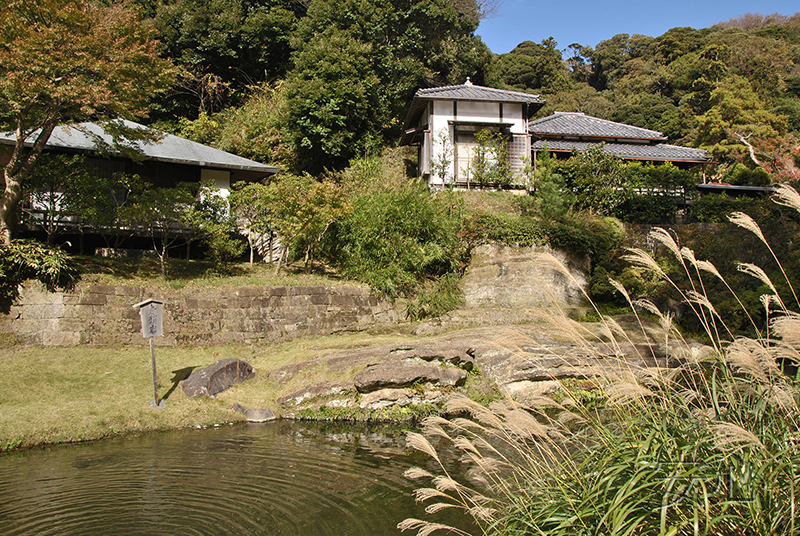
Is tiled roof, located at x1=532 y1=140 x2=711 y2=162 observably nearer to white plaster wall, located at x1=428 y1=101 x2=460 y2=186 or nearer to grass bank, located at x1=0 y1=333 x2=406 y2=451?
white plaster wall, located at x1=428 y1=101 x2=460 y2=186

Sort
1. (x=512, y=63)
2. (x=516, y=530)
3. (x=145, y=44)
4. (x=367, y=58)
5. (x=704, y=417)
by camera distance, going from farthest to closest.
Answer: (x=512, y=63)
(x=367, y=58)
(x=145, y=44)
(x=516, y=530)
(x=704, y=417)

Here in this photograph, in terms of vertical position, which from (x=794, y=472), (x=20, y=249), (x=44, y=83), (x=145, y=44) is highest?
(x=145, y=44)

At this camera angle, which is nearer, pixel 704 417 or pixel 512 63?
pixel 704 417

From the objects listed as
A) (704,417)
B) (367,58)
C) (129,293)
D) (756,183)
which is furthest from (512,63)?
(704,417)

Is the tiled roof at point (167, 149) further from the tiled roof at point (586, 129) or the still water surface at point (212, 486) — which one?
the tiled roof at point (586, 129)

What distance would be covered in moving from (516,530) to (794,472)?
71.4 inches

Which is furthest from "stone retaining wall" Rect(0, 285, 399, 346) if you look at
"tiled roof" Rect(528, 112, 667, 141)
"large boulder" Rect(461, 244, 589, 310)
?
"tiled roof" Rect(528, 112, 667, 141)

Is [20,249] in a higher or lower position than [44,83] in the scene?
lower

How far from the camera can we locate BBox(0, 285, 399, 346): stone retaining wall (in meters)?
13.3

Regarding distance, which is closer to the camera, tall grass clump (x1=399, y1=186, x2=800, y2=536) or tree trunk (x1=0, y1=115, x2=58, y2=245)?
tall grass clump (x1=399, y1=186, x2=800, y2=536)

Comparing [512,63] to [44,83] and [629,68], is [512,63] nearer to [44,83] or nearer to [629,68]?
[629,68]

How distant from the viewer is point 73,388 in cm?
1131

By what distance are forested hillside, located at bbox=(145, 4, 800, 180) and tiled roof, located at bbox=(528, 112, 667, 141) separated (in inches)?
208

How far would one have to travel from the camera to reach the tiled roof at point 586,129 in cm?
2700
